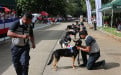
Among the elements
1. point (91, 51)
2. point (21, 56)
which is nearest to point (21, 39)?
point (21, 56)

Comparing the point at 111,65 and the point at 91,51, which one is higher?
the point at 91,51

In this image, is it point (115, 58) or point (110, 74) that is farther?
point (115, 58)

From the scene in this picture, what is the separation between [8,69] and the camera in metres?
12.3

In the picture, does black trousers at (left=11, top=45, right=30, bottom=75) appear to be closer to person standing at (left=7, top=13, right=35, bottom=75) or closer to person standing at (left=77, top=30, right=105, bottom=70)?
person standing at (left=7, top=13, right=35, bottom=75)

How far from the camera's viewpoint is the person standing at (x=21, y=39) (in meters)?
8.12

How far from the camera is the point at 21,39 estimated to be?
325 inches

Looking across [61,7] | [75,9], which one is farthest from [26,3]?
[75,9]

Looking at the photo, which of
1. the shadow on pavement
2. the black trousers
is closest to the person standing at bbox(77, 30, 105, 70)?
the shadow on pavement

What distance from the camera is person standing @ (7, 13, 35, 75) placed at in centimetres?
812

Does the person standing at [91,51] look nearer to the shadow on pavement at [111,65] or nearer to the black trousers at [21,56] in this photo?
the shadow on pavement at [111,65]

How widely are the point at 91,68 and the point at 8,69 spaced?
2839 mm

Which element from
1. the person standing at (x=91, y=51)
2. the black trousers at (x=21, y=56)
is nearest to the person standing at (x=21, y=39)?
the black trousers at (x=21, y=56)

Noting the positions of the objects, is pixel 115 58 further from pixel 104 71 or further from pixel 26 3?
pixel 26 3

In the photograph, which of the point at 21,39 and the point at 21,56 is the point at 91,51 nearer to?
the point at 21,56
